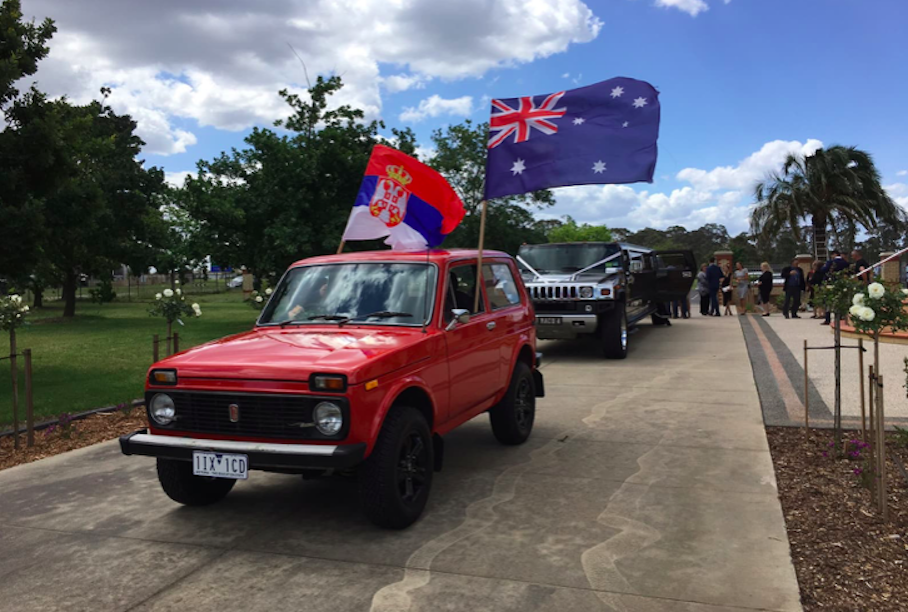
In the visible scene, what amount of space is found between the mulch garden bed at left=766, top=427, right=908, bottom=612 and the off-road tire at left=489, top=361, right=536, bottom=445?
2186 millimetres

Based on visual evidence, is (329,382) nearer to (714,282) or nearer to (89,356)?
(89,356)

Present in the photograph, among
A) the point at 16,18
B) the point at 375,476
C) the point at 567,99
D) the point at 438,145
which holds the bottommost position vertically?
the point at 375,476

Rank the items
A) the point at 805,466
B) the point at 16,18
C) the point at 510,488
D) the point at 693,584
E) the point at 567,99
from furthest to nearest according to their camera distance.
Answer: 1. the point at 16,18
2. the point at 567,99
3. the point at 805,466
4. the point at 510,488
5. the point at 693,584

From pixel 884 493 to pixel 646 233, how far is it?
76887 mm

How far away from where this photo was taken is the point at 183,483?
491cm

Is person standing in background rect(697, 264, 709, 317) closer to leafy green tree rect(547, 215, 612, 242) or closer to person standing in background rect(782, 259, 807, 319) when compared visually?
person standing in background rect(782, 259, 807, 319)

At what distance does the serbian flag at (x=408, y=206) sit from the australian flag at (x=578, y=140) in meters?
0.77

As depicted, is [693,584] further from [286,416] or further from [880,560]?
[286,416]

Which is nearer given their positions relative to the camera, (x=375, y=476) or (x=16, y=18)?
(x=375, y=476)

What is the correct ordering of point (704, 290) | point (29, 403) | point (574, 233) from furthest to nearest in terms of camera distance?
point (574, 233) → point (704, 290) → point (29, 403)

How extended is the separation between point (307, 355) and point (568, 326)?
27.5 feet

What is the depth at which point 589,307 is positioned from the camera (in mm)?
12172

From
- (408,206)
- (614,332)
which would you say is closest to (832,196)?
(614,332)

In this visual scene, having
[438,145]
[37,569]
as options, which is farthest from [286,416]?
[438,145]
